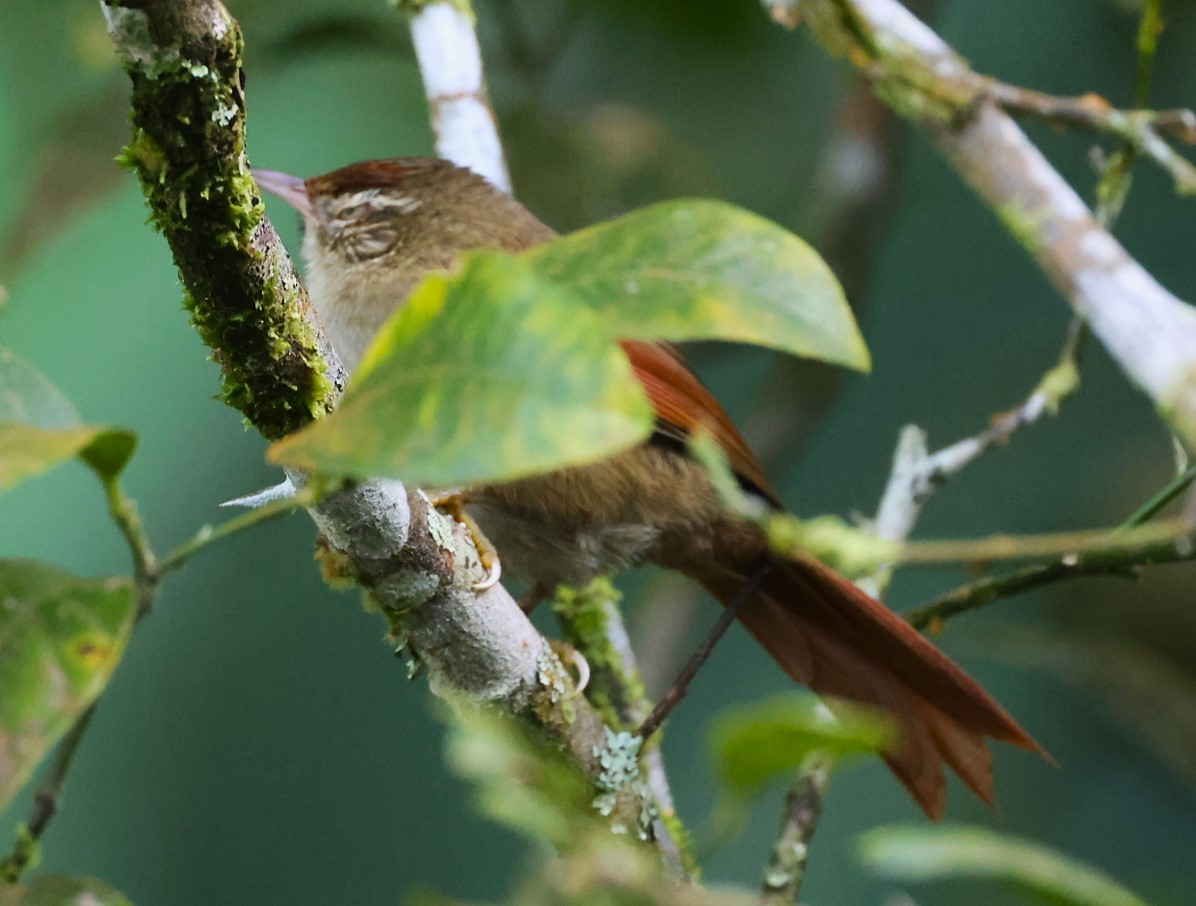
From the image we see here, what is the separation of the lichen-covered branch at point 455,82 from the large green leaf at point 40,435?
126 cm

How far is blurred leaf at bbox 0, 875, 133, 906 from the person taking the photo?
1.08 m

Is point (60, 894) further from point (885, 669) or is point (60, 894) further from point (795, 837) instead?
point (885, 669)

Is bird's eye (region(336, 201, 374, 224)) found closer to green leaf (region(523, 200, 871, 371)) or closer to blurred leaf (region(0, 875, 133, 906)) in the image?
blurred leaf (region(0, 875, 133, 906))

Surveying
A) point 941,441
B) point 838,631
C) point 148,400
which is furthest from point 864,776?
point 148,400

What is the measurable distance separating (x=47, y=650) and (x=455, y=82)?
4.84ft

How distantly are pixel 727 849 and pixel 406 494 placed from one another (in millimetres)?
2173

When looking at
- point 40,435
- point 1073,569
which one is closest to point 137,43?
point 40,435

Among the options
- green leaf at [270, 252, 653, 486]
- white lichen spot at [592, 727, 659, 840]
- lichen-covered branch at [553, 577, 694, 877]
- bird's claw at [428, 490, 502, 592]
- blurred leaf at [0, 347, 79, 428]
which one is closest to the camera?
green leaf at [270, 252, 653, 486]

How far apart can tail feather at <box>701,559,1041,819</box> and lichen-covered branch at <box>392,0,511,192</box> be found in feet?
2.74

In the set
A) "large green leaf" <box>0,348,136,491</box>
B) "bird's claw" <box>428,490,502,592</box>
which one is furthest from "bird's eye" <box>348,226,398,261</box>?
"large green leaf" <box>0,348,136,491</box>

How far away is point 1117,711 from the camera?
2797 millimetres

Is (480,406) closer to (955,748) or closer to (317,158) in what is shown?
(955,748)

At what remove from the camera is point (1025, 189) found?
1.36 m

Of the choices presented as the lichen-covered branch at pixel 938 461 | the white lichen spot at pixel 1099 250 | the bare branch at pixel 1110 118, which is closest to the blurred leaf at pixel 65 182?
the lichen-covered branch at pixel 938 461
